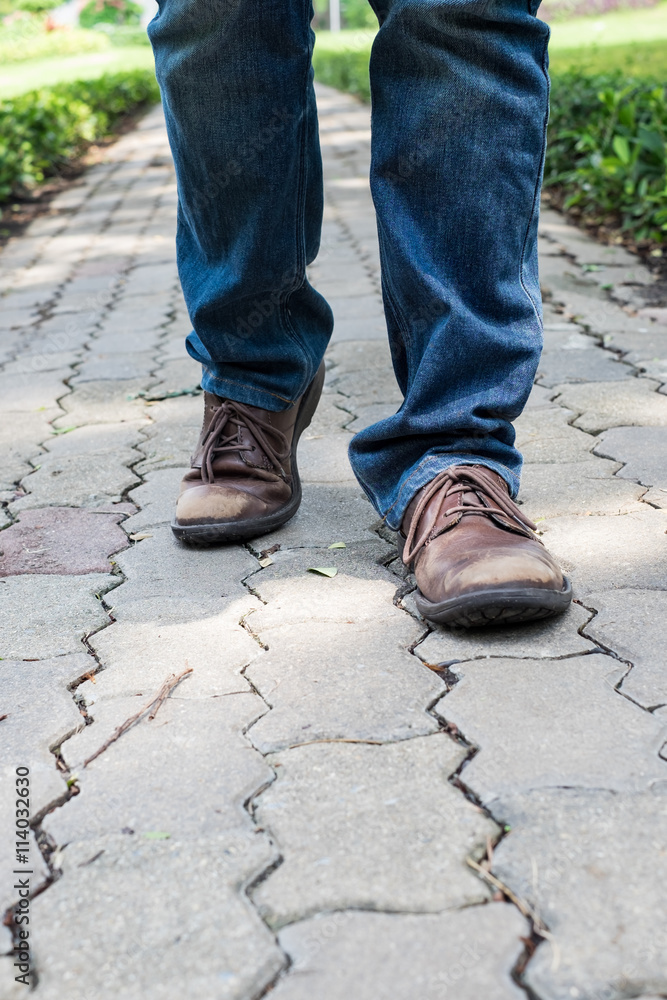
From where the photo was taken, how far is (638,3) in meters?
22.5

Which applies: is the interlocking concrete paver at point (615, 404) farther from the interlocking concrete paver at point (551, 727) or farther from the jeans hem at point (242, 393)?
the interlocking concrete paver at point (551, 727)

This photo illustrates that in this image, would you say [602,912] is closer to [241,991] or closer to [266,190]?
[241,991]

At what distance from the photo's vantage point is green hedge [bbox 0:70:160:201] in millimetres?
6578

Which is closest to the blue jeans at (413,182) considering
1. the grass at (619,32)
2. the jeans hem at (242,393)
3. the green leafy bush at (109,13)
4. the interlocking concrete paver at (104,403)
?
the jeans hem at (242,393)

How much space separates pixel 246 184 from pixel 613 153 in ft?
11.2

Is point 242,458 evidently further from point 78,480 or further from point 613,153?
point 613,153

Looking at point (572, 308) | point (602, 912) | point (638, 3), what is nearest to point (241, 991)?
point (602, 912)

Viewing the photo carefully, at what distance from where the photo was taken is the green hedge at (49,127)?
21.6 feet

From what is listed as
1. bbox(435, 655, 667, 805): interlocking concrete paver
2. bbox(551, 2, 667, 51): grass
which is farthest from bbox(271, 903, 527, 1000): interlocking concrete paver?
bbox(551, 2, 667, 51): grass

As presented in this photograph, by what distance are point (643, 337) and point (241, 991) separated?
2534 millimetres

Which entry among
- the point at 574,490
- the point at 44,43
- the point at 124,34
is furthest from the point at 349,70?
the point at 124,34

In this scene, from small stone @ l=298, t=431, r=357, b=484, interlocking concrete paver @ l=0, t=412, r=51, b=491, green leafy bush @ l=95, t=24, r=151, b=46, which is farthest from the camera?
green leafy bush @ l=95, t=24, r=151, b=46

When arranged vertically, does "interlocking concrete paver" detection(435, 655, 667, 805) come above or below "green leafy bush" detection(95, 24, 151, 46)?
above

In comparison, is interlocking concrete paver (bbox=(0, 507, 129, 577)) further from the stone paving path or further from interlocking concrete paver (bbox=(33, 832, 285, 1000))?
interlocking concrete paver (bbox=(33, 832, 285, 1000))
